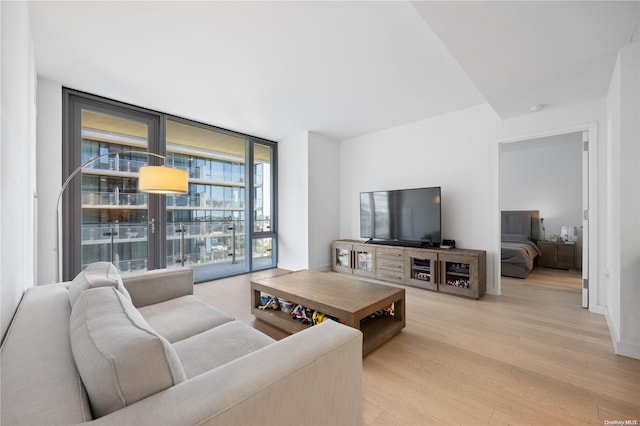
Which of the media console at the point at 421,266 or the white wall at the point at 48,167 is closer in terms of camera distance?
the white wall at the point at 48,167

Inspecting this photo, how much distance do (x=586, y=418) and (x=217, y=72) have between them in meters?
3.74

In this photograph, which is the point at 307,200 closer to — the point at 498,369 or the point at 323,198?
the point at 323,198

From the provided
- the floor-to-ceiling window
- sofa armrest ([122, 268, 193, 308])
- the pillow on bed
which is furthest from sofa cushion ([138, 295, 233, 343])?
the pillow on bed

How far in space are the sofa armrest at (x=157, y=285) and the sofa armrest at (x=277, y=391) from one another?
5.04 feet

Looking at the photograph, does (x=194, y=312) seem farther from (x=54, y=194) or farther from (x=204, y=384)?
(x=54, y=194)

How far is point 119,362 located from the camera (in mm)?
633

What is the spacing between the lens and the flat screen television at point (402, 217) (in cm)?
387

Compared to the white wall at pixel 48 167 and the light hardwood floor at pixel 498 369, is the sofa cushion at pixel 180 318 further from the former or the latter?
the white wall at pixel 48 167

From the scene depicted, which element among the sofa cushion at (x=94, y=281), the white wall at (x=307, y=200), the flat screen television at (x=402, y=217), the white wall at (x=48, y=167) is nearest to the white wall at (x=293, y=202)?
the white wall at (x=307, y=200)

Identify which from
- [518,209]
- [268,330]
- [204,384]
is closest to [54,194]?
[268,330]

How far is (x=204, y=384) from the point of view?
27.2 inches

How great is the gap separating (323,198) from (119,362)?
4.47m

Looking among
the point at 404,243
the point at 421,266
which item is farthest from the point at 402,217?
the point at 421,266

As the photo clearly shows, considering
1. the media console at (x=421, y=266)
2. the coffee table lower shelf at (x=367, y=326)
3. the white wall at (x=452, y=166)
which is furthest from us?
the white wall at (x=452, y=166)
